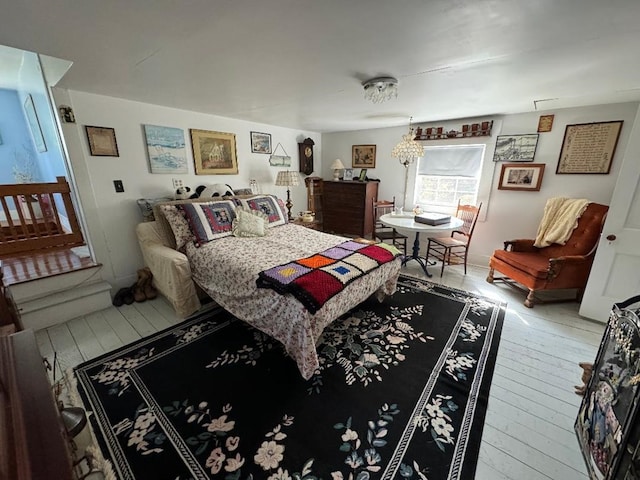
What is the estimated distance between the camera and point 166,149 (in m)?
2.99

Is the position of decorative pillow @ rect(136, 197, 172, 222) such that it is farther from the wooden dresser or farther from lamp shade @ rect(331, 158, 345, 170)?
lamp shade @ rect(331, 158, 345, 170)

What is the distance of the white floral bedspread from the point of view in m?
1.67

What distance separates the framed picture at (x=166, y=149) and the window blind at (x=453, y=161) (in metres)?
3.58

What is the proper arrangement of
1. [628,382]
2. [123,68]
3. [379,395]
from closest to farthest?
[628,382] → [379,395] → [123,68]

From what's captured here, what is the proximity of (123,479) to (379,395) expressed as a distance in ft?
4.54

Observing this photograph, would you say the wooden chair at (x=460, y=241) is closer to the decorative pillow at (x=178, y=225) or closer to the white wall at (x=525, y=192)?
the white wall at (x=525, y=192)

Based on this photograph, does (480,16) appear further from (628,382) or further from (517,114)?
(517,114)

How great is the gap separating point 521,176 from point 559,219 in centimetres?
75

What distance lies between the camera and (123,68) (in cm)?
183

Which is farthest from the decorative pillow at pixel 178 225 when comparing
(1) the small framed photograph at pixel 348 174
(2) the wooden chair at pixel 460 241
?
(1) the small framed photograph at pixel 348 174

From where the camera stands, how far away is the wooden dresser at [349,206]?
4.45m

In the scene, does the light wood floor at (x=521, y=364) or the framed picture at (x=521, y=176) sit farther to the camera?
the framed picture at (x=521, y=176)

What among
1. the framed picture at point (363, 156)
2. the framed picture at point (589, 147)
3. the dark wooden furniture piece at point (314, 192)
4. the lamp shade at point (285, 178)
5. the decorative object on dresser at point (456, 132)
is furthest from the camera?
the dark wooden furniture piece at point (314, 192)

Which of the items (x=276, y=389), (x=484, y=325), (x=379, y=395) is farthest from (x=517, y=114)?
(x=276, y=389)
